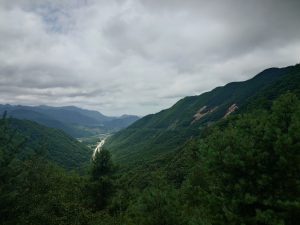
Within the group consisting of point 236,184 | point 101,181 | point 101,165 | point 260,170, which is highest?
point 260,170

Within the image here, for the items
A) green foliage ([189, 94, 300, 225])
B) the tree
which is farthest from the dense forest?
the tree

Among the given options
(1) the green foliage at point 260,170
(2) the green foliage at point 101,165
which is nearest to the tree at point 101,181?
(2) the green foliage at point 101,165

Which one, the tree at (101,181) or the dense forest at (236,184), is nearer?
the dense forest at (236,184)

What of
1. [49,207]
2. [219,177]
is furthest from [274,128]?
[49,207]

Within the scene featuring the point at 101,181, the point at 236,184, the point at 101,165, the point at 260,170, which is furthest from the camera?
the point at 101,165

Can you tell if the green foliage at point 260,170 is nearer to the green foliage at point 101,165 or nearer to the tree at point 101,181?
the tree at point 101,181

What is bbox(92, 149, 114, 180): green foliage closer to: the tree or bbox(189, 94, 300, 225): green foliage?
the tree

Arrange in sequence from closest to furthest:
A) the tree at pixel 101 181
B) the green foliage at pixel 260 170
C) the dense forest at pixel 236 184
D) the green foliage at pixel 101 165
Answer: the green foliage at pixel 260 170 → the dense forest at pixel 236 184 → the tree at pixel 101 181 → the green foliage at pixel 101 165

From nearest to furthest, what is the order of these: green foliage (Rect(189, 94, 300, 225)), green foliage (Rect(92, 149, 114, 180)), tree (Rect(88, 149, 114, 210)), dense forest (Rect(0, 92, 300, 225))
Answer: green foliage (Rect(189, 94, 300, 225)), dense forest (Rect(0, 92, 300, 225)), tree (Rect(88, 149, 114, 210)), green foliage (Rect(92, 149, 114, 180))

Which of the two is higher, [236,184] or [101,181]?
[236,184]

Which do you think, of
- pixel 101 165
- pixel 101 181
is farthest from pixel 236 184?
pixel 101 165

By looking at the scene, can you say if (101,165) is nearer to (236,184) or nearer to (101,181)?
(101,181)

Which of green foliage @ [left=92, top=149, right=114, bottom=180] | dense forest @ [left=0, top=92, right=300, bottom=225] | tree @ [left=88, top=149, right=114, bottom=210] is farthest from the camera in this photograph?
green foliage @ [left=92, top=149, right=114, bottom=180]

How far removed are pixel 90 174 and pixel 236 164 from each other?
111 feet
